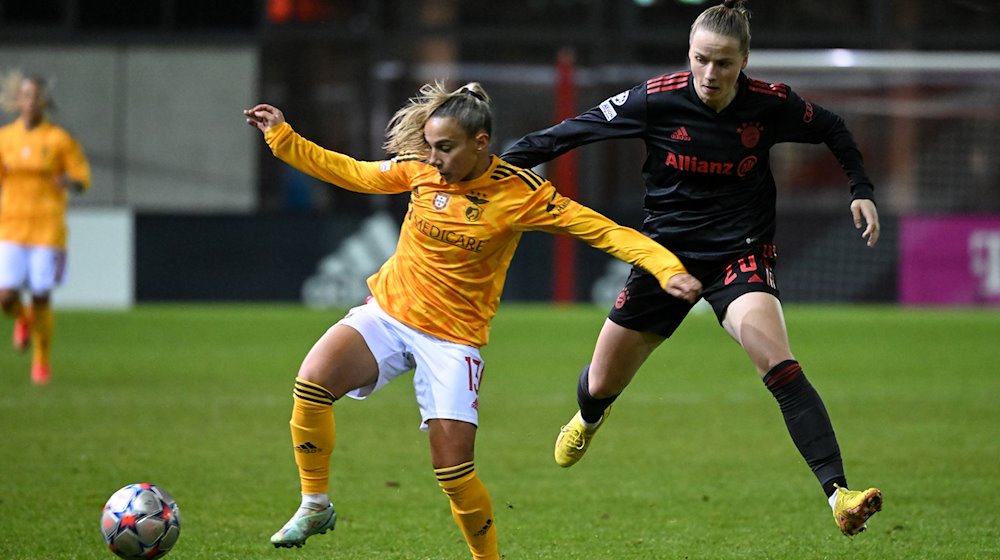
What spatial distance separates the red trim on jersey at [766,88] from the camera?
225 inches

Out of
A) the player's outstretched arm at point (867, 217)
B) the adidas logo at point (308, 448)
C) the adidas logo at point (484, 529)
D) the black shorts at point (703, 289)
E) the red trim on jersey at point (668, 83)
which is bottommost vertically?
the adidas logo at point (484, 529)

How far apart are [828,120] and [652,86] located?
2.46ft

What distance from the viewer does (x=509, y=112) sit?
1969 centimetres

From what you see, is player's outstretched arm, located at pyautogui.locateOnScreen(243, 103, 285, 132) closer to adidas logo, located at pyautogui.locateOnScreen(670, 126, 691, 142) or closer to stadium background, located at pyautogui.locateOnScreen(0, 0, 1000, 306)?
adidas logo, located at pyautogui.locateOnScreen(670, 126, 691, 142)

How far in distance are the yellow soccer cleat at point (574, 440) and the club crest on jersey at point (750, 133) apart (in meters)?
1.47

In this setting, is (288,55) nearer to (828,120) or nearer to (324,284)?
(324,284)

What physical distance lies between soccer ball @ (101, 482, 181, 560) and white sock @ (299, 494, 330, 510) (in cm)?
47

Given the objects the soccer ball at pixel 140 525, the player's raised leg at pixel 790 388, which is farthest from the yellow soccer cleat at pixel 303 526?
the player's raised leg at pixel 790 388

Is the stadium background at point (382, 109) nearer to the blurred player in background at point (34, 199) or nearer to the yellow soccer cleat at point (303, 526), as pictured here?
the blurred player in background at point (34, 199)

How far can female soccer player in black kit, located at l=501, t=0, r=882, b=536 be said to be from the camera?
539cm

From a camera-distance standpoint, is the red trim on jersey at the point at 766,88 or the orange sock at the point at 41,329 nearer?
the red trim on jersey at the point at 766,88

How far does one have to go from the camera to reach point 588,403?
20.9ft

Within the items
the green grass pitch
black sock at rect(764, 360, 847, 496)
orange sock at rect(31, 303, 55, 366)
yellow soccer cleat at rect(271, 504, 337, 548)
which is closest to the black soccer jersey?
black sock at rect(764, 360, 847, 496)

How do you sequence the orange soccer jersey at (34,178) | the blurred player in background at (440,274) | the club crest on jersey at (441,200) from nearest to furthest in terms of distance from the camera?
the blurred player in background at (440,274) → the club crest on jersey at (441,200) → the orange soccer jersey at (34,178)
